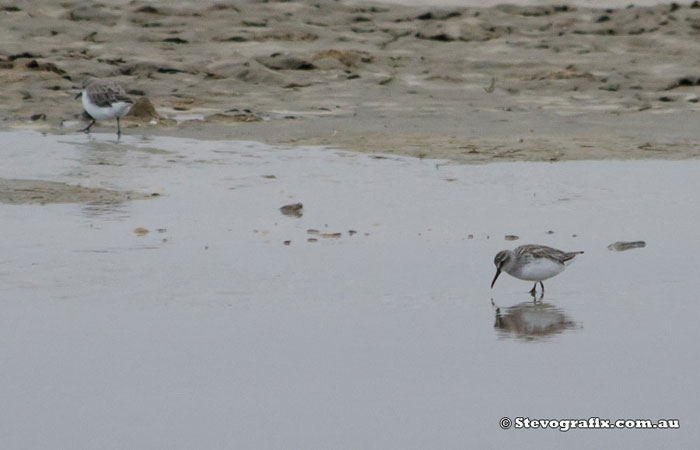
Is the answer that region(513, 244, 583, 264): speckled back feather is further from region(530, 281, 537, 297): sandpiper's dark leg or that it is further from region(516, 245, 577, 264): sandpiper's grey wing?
region(530, 281, 537, 297): sandpiper's dark leg

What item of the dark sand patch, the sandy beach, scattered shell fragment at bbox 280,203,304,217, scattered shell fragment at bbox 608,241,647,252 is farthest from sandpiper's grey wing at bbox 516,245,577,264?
the dark sand patch

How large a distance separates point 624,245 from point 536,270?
1.58m

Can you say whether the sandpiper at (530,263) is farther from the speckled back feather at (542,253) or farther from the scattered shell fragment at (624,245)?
the scattered shell fragment at (624,245)

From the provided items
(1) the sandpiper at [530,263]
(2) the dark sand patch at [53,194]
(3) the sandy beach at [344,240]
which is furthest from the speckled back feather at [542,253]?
(2) the dark sand patch at [53,194]

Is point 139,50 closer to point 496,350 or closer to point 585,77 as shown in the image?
point 585,77

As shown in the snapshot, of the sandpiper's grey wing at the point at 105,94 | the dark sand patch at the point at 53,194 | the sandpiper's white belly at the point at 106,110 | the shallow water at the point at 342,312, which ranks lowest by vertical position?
the shallow water at the point at 342,312

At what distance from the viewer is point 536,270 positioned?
9.09m

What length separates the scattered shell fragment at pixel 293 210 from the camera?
460 inches

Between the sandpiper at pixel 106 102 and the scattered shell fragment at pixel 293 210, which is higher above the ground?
the sandpiper at pixel 106 102

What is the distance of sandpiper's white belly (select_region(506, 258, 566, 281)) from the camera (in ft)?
29.8

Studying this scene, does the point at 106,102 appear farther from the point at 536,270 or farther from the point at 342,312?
the point at 342,312

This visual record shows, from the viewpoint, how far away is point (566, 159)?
1483cm

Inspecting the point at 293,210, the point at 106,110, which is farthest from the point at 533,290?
the point at 106,110

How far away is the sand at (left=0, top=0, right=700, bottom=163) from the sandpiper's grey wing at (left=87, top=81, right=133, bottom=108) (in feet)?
1.85
